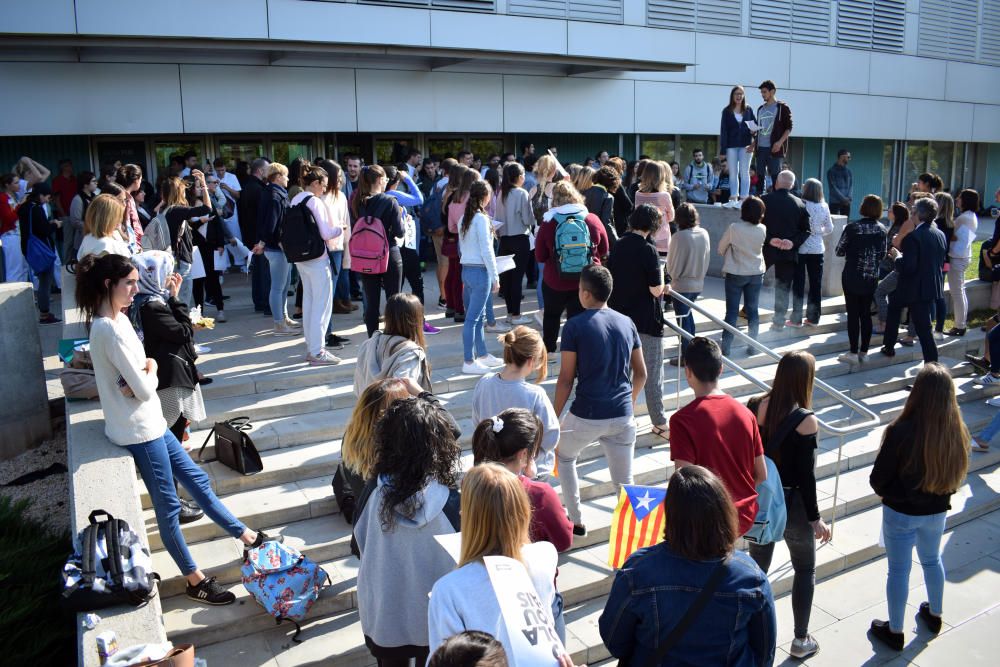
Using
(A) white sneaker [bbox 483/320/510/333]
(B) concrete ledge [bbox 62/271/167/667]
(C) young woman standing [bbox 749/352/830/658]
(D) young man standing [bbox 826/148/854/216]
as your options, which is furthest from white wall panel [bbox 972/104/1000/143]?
(B) concrete ledge [bbox 62/271/167/667]

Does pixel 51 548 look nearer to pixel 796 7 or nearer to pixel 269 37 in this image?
pixel 269 37

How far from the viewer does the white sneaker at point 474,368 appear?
818cm

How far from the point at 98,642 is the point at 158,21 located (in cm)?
1191

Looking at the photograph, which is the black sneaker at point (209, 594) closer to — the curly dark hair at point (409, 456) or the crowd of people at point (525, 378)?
the crowd of people at point (525, 378)

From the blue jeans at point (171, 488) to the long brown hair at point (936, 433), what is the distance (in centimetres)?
413

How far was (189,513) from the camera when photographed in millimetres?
5586

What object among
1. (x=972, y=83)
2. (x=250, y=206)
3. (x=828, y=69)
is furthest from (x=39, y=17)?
(x=972, y=83)

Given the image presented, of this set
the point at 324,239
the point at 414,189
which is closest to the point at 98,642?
the point at 324,239

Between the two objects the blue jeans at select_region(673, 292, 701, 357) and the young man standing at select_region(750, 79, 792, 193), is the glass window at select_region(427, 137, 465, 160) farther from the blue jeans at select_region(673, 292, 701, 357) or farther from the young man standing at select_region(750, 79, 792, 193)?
the blue jeans at select_region(673, 292, 701, 357)

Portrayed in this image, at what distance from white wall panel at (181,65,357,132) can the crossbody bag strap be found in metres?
13.1

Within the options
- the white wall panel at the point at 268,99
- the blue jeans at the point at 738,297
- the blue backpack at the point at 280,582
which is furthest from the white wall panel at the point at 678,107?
the blue backpack at the point at 280,582

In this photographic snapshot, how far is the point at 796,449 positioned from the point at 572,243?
3.41m

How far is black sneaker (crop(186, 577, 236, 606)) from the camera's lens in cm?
493

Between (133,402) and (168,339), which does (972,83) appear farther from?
(133,402)
